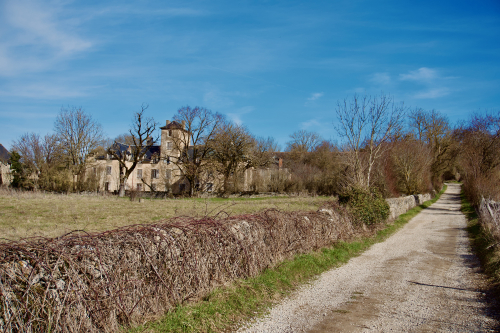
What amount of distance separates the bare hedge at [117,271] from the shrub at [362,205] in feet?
25.1

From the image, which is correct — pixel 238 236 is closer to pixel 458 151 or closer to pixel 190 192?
pixel 190 192

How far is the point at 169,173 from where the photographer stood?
5566 centimetres

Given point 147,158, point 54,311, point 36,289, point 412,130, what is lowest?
point 54,311

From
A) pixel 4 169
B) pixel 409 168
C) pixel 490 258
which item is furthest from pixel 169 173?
pixel 490 258

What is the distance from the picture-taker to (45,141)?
142ft

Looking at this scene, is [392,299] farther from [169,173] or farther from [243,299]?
[169,173]

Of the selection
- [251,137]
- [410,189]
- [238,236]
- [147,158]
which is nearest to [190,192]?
[251,137]

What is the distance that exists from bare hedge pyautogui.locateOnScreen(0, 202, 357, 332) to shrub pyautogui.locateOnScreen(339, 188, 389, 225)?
7651mm

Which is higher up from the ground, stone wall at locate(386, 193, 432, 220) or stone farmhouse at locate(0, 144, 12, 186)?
stone farmhouse at locate(0, 144, 12, 186)

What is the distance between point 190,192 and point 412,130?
38.2 m

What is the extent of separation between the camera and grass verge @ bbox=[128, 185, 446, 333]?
4637mm

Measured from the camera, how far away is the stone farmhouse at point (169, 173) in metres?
44.5

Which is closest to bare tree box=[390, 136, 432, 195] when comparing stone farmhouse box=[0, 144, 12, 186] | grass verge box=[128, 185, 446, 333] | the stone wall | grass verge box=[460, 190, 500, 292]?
the stone wall

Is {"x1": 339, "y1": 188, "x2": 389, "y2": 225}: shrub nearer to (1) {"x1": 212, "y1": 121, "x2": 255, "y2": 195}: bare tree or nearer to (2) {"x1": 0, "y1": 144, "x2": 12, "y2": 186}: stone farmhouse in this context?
(1) {"x1": 212, "y1": 121, "x2": 255, "y2": 195}: bare tree
